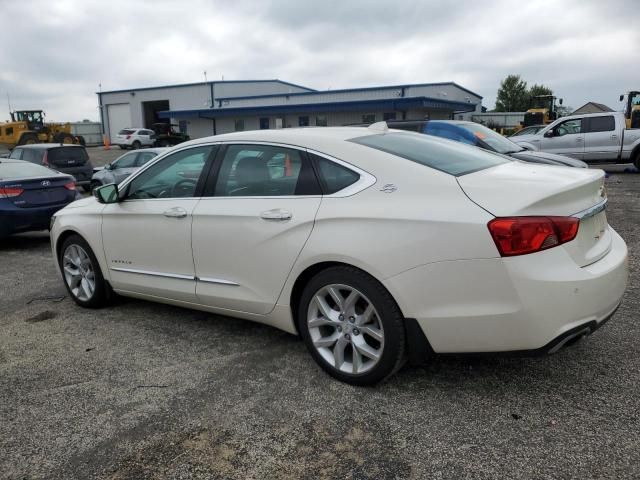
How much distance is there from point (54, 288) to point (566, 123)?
15.1 m

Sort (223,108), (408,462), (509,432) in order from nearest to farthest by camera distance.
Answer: (408,462) → (509,432) → (223,108)

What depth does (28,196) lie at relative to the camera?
7969mm

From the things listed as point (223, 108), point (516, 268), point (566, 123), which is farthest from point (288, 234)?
point (223, 108)

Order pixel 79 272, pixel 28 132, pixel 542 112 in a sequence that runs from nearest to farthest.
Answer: pixel 79 272
pixel 542 112
pixel 28 132

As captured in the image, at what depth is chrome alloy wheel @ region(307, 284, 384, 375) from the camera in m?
3.08

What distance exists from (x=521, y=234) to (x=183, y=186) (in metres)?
2.52

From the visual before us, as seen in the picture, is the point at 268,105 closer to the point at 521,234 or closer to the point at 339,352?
the point at 339,352

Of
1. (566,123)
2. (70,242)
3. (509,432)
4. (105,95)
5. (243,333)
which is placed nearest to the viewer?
(509,432)

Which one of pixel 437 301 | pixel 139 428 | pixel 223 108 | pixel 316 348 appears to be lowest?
pixel 139 428

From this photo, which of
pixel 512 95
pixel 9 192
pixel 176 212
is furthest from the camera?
pixel 512 95

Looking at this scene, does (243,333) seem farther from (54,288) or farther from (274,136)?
(54,288)

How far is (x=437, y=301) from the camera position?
9.20 ft

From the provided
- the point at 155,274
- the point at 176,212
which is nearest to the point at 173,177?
the point at 176,212

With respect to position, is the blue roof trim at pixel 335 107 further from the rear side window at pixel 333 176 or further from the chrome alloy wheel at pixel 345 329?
the chrome alloy wheel at pixel 345 329
